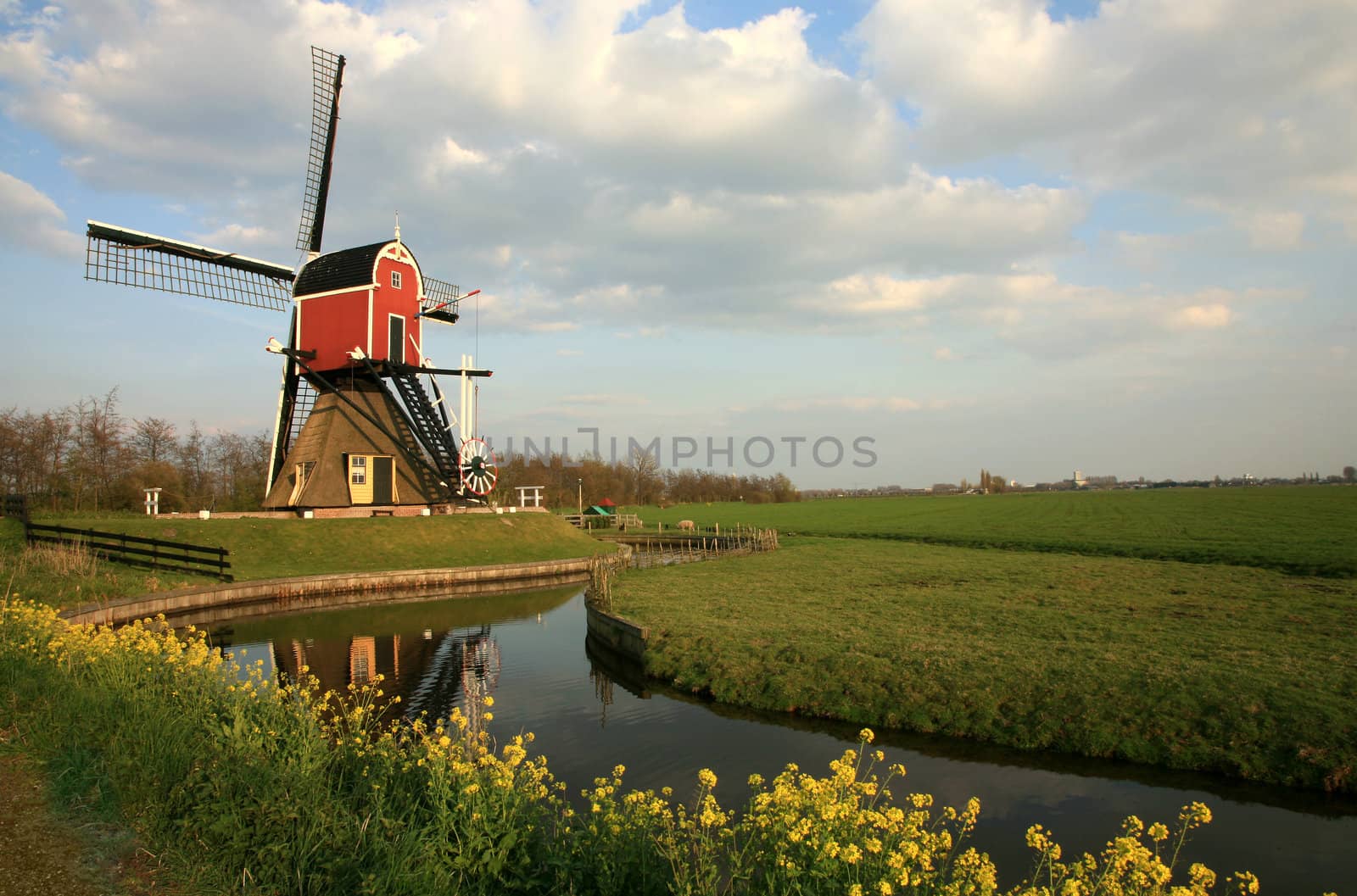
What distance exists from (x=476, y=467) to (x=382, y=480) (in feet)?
13.7

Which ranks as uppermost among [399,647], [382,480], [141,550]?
[382,480]

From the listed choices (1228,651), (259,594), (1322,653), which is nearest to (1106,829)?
(1228,651)

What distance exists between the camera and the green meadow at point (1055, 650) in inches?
366

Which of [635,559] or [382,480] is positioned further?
[635,559]

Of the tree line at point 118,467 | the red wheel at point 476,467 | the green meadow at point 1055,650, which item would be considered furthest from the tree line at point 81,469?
the green meadow at point 1055,650

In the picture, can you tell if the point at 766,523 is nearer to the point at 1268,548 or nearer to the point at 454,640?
the point at 1268,548

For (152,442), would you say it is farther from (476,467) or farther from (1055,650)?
(1055,650)

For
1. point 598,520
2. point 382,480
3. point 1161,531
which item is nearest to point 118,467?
point 382,480

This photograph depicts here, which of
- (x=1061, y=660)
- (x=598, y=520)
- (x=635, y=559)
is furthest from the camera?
(x=598, y=520)

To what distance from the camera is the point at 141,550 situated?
22.0 m

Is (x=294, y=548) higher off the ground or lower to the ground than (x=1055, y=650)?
higher

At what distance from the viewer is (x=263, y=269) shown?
104ft

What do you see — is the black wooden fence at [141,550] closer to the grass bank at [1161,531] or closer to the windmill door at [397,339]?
the windmill door at [397,339]

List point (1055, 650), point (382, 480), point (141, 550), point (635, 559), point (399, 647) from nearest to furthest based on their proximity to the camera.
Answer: point (1055, 650), point (399, 647), point (141, 550), point (382, 480), point (635, 559)
